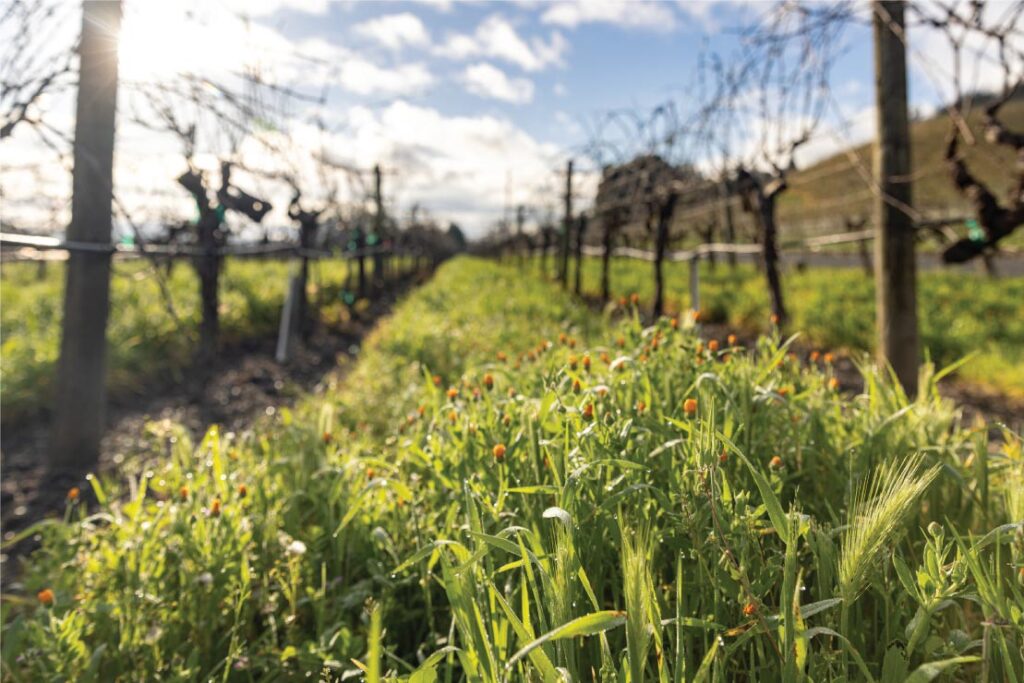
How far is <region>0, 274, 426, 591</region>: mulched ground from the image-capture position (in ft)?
12.5

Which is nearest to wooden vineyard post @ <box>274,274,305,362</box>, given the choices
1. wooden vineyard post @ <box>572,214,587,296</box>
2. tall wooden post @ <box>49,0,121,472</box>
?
tall wooden post @ <box>49,0,121,472</box>

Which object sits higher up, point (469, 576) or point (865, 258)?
point (865, 258)

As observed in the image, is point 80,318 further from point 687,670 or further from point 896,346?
point 896,346

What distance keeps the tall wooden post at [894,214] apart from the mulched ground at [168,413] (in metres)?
4.21

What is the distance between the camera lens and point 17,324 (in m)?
7.16

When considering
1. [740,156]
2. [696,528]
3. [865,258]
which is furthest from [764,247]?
[865,258]

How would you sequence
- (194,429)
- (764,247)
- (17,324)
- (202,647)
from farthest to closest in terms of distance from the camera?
(17,324) < (764,247) < (194,429) < (202,647)

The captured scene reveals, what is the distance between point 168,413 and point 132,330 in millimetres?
2047

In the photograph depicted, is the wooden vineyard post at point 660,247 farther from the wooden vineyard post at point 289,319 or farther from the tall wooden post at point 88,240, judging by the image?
the tall wooden post at point 88,240

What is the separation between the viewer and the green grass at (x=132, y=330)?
5641 mm

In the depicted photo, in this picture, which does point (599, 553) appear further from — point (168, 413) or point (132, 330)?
point (132, 330)

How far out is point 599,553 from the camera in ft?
4.98

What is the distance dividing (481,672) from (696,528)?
498 mm

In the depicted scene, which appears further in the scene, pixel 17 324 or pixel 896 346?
pixel 17 324
